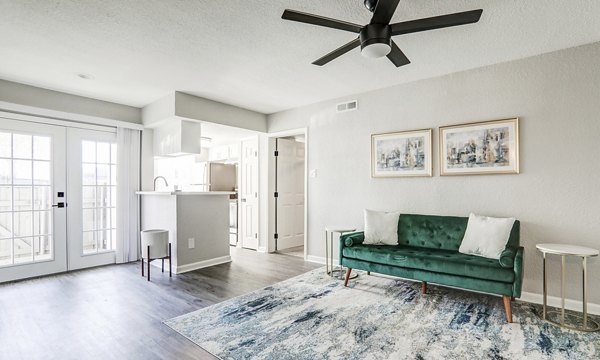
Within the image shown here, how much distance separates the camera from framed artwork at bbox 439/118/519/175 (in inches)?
133

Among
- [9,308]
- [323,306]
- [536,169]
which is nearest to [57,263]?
[9,308]

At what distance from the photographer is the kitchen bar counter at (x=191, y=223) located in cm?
437

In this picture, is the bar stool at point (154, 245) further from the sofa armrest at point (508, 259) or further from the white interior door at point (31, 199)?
the sofa armrest at point (508, 259)

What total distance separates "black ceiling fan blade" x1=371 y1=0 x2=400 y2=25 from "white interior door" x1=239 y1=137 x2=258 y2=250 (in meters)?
4.04

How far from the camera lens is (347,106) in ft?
15.3

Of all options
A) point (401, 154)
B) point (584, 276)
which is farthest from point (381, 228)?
point (584, 276)

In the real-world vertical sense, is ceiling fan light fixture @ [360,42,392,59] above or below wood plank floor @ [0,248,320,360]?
above

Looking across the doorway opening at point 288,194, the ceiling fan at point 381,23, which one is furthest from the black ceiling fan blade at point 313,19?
the doorway opening at point 288,194

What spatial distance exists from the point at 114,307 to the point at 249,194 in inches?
129

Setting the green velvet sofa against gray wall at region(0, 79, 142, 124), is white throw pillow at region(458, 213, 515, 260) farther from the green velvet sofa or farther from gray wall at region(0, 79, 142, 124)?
gray wall at region(0, 79, 142, 124)

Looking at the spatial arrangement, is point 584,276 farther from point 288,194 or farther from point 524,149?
point 288,194

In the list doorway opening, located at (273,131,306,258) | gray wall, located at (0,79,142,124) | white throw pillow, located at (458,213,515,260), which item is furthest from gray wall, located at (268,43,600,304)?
gray wall, located at (0,79,142,124)

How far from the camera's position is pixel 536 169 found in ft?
10.6

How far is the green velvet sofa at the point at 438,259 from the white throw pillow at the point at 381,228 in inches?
3.3
